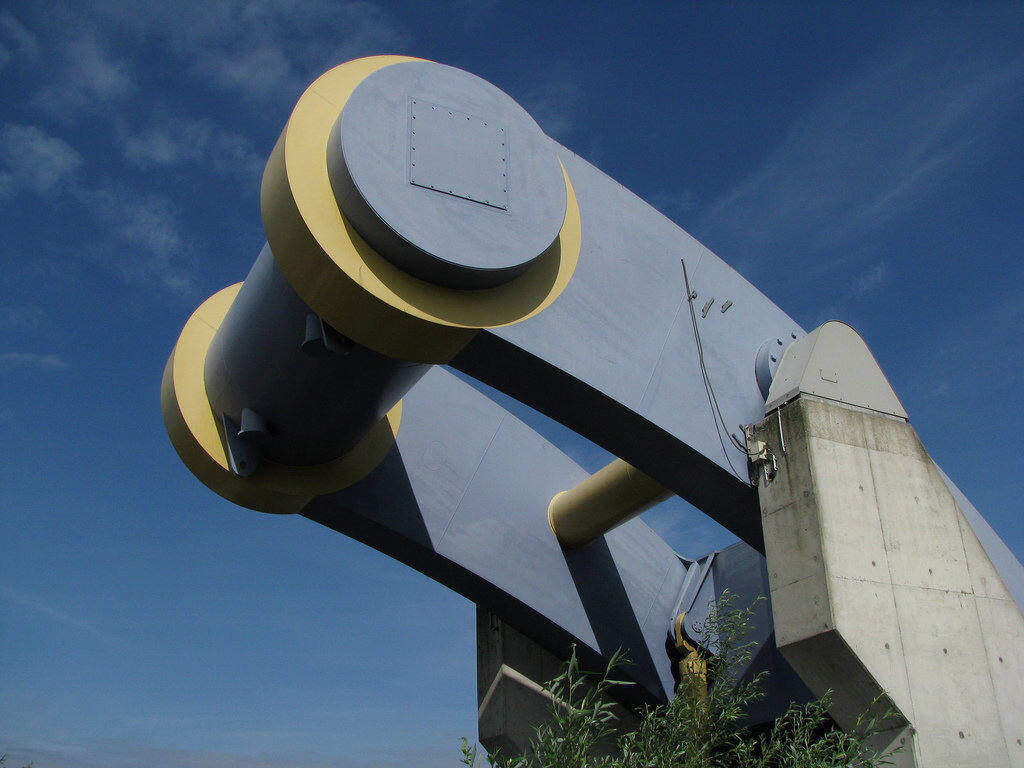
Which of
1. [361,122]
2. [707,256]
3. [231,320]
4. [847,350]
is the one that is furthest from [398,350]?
[847,350]

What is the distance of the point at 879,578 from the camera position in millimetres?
5969

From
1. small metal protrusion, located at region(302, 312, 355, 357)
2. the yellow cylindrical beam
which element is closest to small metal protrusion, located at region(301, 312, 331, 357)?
small metal protrusion, located at region(302, 312, 355, 357)

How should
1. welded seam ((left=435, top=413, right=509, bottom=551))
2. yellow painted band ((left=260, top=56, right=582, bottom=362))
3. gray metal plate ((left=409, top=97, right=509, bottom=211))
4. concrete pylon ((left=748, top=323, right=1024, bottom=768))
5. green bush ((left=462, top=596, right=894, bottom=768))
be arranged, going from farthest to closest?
welded seam ((left=435, top=413, right=509, bottom=551))
concrete pylon ((left=748, top=323, right=1024, bottom=768))
gray metal plate ((left=409, top=97, right=509, bottom=211))
yellow painted band ((left=260, top=56, right=582, bottom=362))
green bush ((left=462, top=596, right=894, bottom=768))

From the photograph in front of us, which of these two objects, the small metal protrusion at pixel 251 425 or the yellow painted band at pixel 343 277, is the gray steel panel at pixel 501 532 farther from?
the yellow painted band at pixel 343 277

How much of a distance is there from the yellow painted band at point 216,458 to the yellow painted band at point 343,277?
10.3 ft

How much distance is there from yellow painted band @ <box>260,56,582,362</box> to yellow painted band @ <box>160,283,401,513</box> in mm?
3137

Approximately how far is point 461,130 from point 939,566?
4.28 meters

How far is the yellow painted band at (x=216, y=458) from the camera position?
809 cm

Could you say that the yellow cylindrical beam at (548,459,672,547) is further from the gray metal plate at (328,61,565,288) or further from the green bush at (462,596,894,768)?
the gray metal plate at (328,61,565,288)

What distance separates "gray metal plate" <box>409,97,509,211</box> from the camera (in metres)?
Result: 5.44

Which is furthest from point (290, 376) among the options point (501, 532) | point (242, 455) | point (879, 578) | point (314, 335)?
point (879, 578)

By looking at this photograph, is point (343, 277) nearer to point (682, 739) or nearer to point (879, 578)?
point (682, 739)

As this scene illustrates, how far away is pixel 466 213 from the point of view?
543 cm

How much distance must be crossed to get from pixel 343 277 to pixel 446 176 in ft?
2.95
